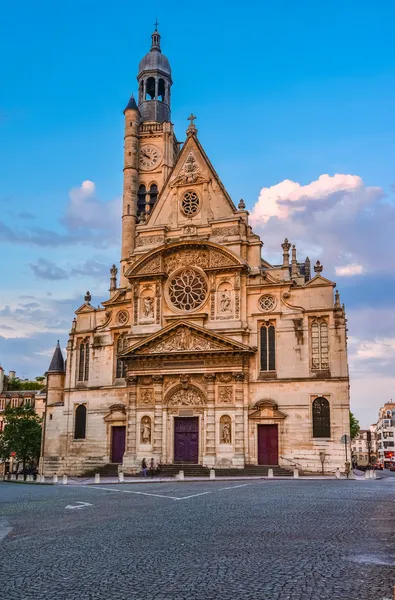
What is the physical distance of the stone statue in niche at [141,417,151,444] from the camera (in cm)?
4453

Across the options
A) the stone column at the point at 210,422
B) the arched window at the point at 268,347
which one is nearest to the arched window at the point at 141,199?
the arched window at the point at 268,347

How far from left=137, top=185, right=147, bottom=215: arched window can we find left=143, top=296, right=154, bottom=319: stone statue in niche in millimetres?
15533

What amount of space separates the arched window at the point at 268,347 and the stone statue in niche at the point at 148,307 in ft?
26.4

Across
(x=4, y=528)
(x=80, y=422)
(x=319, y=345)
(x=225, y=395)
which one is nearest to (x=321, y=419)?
(x=319, y=345)

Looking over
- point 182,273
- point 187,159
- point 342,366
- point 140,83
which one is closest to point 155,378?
point 182,273

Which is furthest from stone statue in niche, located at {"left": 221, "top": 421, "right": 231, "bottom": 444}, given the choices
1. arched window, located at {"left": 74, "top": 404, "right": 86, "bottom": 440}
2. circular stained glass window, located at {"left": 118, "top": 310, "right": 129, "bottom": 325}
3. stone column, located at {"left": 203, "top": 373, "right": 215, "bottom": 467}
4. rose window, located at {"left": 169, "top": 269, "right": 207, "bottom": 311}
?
arched window, located at {"left": 74, "top": 404, "right": 86, "bottom": 440}

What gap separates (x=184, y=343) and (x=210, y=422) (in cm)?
547

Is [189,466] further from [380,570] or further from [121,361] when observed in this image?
[380,570]

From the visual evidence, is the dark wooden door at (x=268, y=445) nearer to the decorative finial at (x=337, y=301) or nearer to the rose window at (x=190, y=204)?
the decorative finial at (x=337, y=301)

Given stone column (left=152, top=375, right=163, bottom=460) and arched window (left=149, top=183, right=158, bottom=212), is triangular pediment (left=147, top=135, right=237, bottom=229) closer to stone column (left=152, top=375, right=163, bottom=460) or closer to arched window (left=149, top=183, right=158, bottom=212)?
arched window (left=149, top=183, right=158, bottom=212)

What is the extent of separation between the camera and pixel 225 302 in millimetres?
44844

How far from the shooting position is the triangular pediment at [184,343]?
43.0m

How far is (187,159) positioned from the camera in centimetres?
4944

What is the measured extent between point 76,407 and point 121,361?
504 cm
